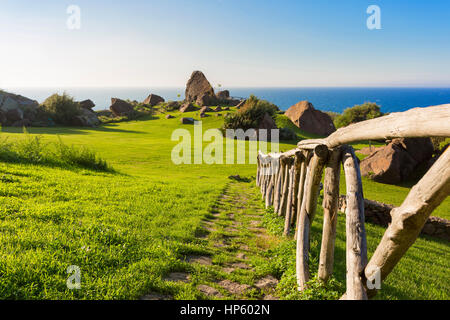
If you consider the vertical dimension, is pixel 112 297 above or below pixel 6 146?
below

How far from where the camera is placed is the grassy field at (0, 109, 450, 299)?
11.5ft

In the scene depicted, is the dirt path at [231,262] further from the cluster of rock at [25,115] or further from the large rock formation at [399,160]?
the cluster of rock at [25,115]

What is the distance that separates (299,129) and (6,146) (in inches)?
1379

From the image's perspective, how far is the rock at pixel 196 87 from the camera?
218ft

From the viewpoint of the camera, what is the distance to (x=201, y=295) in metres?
3.80

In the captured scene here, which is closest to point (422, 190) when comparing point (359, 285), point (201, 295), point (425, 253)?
point (359, 285)

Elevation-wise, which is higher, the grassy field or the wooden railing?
the wooden railing

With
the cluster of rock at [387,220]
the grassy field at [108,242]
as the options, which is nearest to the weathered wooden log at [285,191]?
the grassy field at [108,242]

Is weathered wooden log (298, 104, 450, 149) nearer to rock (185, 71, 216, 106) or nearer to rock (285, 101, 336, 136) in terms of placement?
rock (285, 101, 336, 136)

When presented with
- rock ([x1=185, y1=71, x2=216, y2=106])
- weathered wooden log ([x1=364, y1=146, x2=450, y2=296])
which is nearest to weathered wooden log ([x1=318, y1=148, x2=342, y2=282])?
weathered wooden log ([x1=364, y1=146, x2=450, y2=296])

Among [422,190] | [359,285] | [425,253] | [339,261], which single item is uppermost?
[422,190]

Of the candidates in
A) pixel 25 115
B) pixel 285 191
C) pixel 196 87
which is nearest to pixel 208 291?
pixel 285 191

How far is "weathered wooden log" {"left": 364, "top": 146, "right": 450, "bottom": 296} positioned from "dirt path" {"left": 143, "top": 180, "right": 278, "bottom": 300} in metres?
2.11
